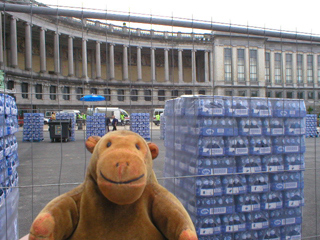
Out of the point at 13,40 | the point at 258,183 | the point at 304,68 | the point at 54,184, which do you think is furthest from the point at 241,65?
the point at 13,40

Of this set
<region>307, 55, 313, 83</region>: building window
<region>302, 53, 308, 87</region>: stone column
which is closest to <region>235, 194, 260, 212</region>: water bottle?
<region>302, 53, 308, 87</region>: stone column

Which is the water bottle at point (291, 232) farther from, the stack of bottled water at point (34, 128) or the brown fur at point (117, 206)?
the stack of bottled water at point (34, 128)

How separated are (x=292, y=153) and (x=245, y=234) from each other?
113cm

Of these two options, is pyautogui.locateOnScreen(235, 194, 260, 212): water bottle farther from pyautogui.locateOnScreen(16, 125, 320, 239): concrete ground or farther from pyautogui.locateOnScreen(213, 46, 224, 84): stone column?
pyautogui.locateOnScreen(213, 46, 224, 84): stone column

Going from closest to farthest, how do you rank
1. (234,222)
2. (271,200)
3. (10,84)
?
(234,222)
(271,200)
(10,84)

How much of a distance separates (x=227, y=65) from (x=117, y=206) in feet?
9.33

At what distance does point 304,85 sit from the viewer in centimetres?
418

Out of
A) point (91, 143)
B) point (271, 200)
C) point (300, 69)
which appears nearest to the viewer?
point (91, 143)

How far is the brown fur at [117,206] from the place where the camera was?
4.66 ft

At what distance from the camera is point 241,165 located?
3221 mm

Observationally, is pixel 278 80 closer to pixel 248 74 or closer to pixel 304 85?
pixel 304 85

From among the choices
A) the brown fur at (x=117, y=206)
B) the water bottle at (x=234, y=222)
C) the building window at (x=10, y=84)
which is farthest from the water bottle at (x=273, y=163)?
the building window at (x=10, y=84)

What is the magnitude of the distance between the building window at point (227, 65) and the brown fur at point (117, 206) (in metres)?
2.34

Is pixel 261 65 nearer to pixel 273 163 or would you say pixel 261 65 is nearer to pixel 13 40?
pixel 273 163
